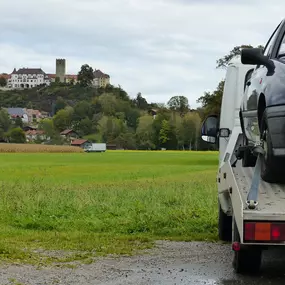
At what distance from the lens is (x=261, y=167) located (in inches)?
223

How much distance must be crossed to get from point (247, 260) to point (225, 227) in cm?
258

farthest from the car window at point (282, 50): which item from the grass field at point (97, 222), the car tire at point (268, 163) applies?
the grass field at point (97, 222)

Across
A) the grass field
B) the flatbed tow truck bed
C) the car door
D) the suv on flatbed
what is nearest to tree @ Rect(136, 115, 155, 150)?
the grass field

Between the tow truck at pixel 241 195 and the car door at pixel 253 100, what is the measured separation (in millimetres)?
216

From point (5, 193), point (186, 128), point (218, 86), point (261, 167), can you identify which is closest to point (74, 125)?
point (186, 128)

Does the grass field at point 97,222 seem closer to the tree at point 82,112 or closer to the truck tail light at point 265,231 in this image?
the truck tail light at point 265,231

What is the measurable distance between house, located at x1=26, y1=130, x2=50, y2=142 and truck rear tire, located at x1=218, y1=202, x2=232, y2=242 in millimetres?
148057

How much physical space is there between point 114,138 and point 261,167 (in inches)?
5341

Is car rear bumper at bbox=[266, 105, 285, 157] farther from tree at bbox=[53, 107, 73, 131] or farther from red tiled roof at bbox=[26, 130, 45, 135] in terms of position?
tree at bbox=[53, 107, 73, 131]

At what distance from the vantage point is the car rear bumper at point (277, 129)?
519 centimetres

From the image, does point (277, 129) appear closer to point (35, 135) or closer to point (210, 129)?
point (210, 129)

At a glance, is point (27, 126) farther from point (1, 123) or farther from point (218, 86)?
point (218, 86)

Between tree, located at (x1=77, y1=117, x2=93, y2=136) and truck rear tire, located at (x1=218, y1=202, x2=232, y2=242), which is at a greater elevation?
tree, located at (x1=77, y1=117, x2=93, y2=136)

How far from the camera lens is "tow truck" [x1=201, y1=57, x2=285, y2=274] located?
4852 mm
